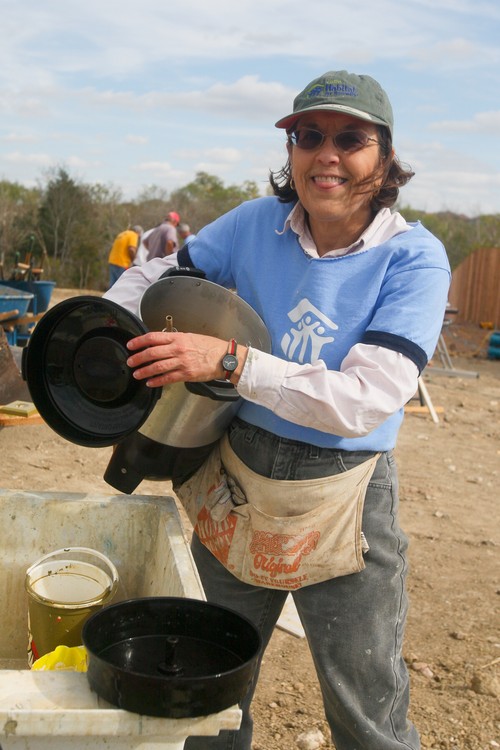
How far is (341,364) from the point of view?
185 centimetres

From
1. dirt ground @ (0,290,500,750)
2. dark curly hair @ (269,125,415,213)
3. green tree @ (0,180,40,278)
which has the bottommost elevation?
dirt ground @ (0,290,500,750)

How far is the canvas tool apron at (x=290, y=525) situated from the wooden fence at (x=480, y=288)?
16.3m

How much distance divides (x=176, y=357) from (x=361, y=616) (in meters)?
0.79

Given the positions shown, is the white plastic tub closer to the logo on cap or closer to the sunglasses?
the sunglasses

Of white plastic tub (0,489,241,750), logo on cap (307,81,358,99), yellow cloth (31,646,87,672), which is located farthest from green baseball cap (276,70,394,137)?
yellow cloth (31,646,87,672)

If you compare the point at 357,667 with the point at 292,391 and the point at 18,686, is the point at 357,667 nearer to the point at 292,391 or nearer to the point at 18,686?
the point at 292,391

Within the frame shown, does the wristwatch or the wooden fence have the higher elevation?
the wristwatch

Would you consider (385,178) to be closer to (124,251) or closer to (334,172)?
(334,172)

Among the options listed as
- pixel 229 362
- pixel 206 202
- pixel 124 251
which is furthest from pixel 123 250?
pixel 206 202

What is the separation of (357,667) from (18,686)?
2.94 feet

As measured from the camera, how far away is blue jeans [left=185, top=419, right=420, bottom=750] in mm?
1958

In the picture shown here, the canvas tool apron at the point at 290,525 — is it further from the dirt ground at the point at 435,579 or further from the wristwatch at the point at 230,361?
the dirt ground at the point at 435,579

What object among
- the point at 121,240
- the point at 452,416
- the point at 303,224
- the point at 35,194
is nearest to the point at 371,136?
the point at 303,224

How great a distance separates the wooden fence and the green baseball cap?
53.3ft
